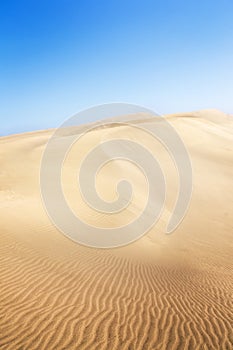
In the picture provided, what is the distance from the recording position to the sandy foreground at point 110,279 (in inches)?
228

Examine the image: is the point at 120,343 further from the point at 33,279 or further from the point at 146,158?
the point at 146,158

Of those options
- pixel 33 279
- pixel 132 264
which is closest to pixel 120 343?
pixel 33 279

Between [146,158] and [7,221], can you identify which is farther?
[146,158]

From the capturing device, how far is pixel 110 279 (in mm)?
8680

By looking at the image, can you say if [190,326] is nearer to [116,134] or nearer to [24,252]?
[24,252]

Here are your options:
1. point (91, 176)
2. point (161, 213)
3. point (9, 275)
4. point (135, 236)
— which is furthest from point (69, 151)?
point (9, 275)

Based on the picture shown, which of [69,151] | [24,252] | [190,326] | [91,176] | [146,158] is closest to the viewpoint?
[190,326]

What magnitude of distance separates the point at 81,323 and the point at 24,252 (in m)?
4.20

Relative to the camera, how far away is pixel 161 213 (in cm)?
1727

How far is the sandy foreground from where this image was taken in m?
5.80

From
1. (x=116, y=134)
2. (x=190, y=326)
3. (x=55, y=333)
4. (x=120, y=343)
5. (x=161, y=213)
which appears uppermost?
(x=116, y=134)

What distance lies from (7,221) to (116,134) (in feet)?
63.2

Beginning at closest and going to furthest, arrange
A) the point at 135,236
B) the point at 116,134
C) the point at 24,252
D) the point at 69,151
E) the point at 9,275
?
the point at 9,275 → the point at 24,252 → the point at 135,236 → the point at 69,151 → the point at 116,134

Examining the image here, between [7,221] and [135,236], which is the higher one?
[7,221]
